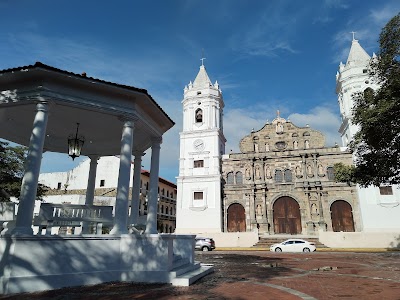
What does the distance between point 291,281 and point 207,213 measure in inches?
1095

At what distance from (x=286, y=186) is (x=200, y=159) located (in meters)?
11.9

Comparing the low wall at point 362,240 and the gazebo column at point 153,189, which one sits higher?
the gazebo column at point 153,189

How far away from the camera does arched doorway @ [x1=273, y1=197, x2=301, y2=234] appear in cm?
3522

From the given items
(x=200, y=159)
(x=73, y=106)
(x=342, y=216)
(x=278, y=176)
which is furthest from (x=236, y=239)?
(x=73, y=106)

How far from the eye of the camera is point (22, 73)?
8.18 meters

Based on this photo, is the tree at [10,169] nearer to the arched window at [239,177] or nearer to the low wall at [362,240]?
the arched window at [239,177]

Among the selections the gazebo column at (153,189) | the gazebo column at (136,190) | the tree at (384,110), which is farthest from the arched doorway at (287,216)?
the gazebo column at (153,189)

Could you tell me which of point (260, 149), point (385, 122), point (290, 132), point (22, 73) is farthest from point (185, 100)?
point (22, 73)

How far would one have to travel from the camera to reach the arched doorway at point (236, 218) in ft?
120

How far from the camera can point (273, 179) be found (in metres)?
37.9

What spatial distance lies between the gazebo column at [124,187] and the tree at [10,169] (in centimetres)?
1769

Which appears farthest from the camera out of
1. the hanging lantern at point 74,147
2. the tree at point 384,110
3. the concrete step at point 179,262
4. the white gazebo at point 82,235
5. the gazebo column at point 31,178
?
the tree at point 384,110

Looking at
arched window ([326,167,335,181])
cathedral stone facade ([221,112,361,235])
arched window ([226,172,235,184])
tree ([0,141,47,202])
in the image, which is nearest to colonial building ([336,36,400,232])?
cathedral stone facade ([221,112,361,235])

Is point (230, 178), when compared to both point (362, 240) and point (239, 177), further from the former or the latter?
point (362, 240)
